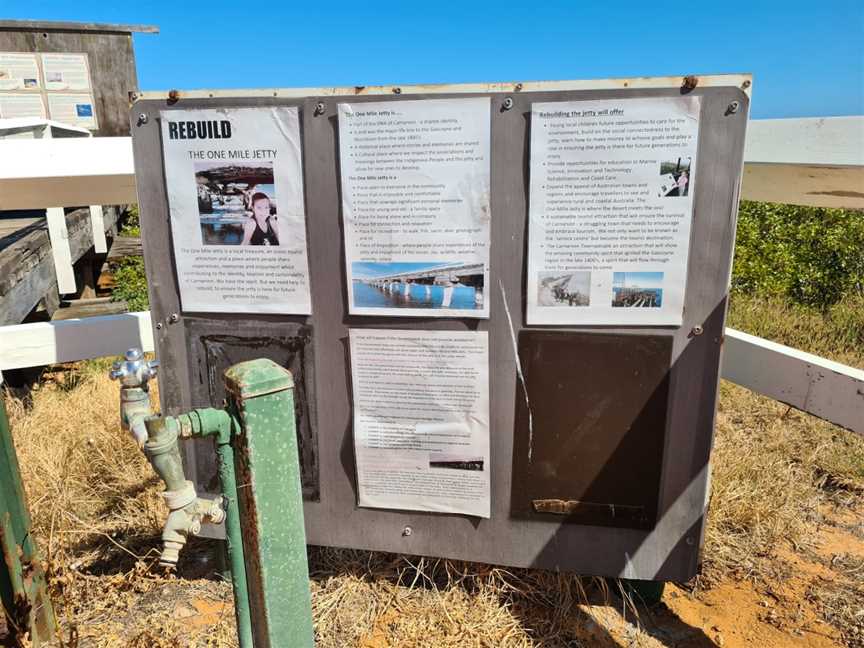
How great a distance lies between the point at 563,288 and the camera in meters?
2.03

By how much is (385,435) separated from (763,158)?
1667 millimetres

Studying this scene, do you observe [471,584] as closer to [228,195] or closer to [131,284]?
[228,195]

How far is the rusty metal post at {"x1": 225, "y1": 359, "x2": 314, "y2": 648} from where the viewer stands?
4.18 feet

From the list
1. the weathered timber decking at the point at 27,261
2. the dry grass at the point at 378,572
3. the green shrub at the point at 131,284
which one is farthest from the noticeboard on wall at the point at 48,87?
the dry grass at the point at 378,572

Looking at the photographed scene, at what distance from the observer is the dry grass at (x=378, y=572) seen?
237cm

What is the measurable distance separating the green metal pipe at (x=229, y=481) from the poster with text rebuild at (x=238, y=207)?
920 millimetres

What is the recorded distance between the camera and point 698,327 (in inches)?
79.4

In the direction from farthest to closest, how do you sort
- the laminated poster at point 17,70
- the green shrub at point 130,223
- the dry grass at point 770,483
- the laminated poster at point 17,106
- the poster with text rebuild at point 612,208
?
the laminated poster at point 17,70
the laminated poster at point 17,106
the green shrub at point 130,223
the dry grass at point 770,483
the poster with text rebuild at point 612,208

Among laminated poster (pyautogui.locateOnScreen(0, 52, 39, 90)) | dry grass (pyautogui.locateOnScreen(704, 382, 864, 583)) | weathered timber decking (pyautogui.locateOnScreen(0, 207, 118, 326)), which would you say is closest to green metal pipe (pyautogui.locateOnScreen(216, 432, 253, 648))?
dry grass (pyautogui.locateOnScreen(704, 382, 864, 583))

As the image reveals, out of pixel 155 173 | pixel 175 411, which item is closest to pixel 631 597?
pixel 175 411

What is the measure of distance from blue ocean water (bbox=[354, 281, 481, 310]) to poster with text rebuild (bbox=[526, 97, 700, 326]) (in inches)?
8.4

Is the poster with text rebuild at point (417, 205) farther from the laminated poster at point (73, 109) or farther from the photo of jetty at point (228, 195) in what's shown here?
the laminated poster at point (73, 109)

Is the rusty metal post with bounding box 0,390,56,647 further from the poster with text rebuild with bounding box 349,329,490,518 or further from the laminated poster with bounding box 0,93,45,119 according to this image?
the laminated poster with bounding box 0,93,45,119

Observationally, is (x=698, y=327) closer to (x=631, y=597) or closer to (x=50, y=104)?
(x=631, y=597)
